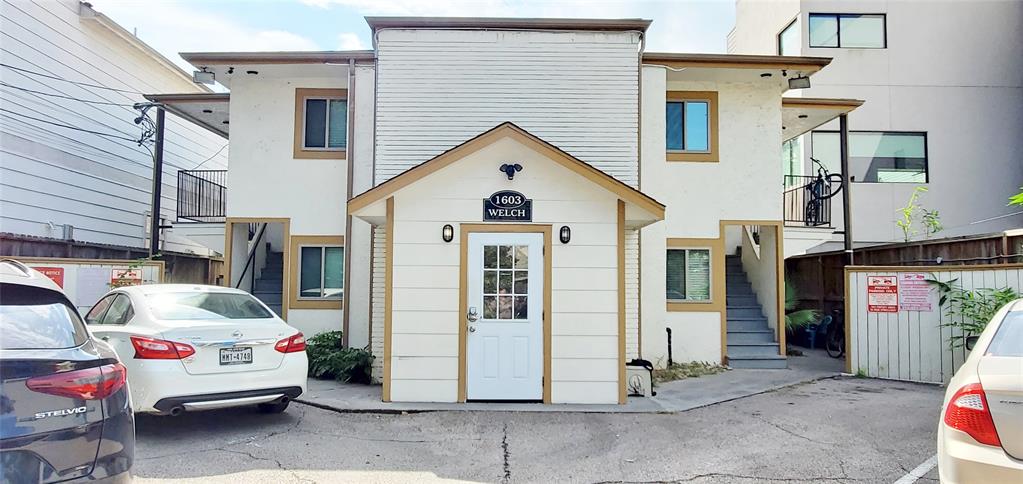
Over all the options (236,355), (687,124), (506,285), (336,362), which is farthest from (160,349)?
(687,124)

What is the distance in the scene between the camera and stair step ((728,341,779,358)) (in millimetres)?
10625

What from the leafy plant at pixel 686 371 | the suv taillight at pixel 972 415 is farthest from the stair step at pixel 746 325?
the suv taillight at pixel 972 415

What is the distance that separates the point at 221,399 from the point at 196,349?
21.0 inches

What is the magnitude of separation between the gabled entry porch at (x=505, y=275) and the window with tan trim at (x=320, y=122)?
370 cm

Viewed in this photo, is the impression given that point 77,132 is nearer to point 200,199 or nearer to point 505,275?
point 200,199

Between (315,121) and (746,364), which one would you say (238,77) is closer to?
(315,121)

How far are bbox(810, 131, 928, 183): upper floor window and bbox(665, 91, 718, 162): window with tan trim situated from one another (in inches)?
260

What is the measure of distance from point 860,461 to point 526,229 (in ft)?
13.9

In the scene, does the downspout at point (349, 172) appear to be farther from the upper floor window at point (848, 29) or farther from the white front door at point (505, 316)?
the upper floor window at point (848, 29)

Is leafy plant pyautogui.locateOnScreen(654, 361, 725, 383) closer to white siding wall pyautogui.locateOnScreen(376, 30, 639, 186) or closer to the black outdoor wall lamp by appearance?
white siding wall pyautogui.locateOnScreen(376, 30, 639, 186)

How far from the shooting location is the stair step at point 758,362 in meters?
10.4

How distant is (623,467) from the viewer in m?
5.30

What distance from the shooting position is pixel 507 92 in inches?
Result: 379

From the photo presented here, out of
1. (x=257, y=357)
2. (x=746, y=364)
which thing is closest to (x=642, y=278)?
(x=746, y=364)
